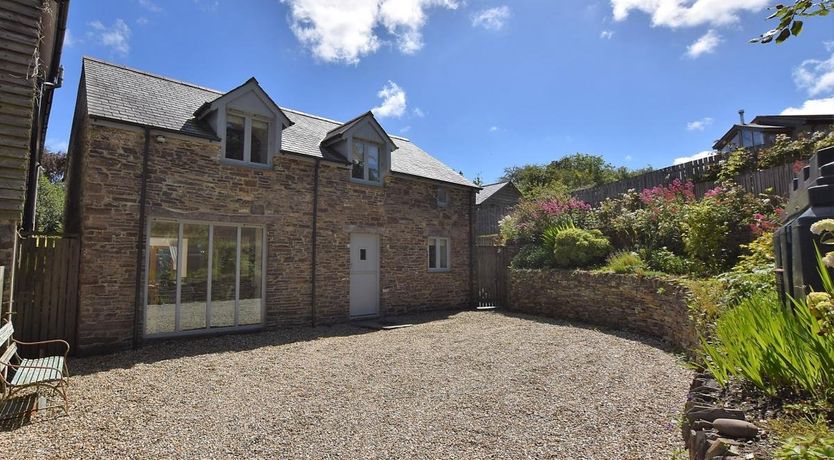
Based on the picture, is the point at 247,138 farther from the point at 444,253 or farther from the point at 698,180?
the point at 698,180

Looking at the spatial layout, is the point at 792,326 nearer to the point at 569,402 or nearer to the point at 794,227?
the point at 794,227

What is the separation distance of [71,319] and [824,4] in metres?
10.6

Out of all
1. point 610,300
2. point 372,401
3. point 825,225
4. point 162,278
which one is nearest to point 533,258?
point 610,300

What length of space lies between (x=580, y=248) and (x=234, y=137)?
9673 millimetres

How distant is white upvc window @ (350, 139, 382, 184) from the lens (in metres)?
12.2

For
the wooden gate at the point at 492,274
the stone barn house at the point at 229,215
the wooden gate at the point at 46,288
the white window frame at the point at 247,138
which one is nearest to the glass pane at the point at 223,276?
the stone barn house at the point at 229,215

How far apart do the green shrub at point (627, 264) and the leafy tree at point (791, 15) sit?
8812mm

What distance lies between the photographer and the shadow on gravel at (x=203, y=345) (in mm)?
7234

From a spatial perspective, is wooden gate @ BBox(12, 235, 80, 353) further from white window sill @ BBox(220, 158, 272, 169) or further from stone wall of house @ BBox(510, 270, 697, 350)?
stone wall of house @ BBox(510, 270, 697, 350)

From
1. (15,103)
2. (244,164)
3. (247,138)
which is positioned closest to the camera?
(15,103)

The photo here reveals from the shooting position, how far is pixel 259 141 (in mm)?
10422

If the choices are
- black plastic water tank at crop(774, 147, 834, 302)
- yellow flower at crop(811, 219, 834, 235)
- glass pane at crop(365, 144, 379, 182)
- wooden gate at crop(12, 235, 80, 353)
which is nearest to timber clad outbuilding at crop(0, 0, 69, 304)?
wooden gate at crop(12, 235, 80, 353)

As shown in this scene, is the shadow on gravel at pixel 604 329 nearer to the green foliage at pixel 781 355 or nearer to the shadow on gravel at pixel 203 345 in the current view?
the shadow on gravel at pixel 203 345

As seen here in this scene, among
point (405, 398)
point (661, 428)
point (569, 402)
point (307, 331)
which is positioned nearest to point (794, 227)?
point (661, 428)
